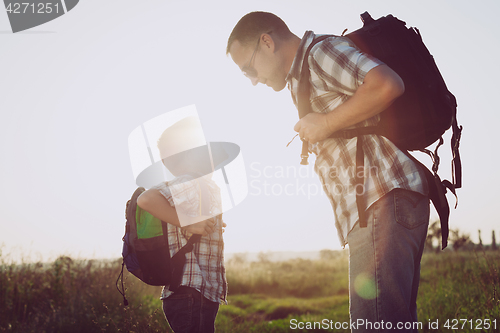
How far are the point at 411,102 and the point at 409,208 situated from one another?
444 millimetres

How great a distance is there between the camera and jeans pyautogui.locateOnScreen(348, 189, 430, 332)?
4.16 ft

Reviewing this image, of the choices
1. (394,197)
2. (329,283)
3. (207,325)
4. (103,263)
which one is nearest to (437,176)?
(394,197)

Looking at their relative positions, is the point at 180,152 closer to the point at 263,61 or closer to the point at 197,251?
the point at 197,251

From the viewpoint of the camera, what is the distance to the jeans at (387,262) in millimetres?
1267

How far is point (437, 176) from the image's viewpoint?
1.47 m

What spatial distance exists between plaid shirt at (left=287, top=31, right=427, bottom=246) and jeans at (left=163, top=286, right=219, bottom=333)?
1133mm

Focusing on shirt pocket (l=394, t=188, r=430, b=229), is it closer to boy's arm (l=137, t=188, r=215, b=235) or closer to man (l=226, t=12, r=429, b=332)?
man (l=226, t=12, r=429, b=332)

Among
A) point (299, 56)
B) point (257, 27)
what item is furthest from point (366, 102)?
point (257, 27)

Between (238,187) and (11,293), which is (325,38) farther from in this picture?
(11,293)

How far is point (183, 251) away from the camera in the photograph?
224 centimetres

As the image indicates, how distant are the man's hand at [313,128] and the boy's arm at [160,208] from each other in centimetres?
112

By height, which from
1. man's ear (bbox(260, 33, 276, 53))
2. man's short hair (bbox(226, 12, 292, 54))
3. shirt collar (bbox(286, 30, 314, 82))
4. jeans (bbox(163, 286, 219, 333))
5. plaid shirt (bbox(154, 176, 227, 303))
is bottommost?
jeans (bbox(163, 286, 219, 333))

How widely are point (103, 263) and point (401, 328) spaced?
8419 millimetres

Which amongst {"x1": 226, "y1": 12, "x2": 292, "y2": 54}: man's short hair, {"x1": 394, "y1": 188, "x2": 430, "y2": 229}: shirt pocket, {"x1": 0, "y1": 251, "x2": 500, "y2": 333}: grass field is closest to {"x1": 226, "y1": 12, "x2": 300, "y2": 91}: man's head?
{"x1": 226, "y1": 12, "x2": 292, "y2": 54}: man's short hair
